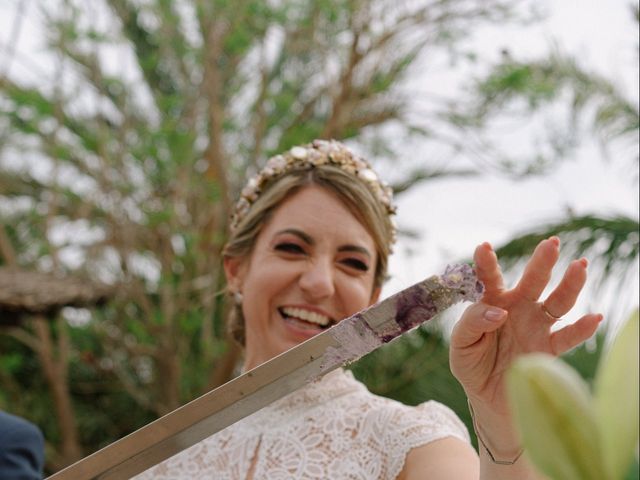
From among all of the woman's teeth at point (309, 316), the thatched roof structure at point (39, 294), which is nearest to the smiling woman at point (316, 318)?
the woman's teeth at point (309, 316)

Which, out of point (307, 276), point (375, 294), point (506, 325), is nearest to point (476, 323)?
point (506, 325)

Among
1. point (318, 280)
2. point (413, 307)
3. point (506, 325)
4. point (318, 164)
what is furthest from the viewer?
point (318, 164)

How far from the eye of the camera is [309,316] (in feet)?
6.18

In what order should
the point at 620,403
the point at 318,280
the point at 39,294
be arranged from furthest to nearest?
the point at 39,294 → the point at 318,280 → the point at 620,403

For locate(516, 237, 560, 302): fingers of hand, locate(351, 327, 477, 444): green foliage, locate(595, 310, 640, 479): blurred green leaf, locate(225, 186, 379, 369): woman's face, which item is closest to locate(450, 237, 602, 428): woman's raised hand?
locate(516, 237, 560, 302): fingers of hand

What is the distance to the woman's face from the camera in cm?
188

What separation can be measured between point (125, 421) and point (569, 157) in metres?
4.71

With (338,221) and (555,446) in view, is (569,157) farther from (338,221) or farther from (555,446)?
(555,446)

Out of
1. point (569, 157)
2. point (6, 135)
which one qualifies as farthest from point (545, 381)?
point (6, 135)

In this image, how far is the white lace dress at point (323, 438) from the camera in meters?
1.68

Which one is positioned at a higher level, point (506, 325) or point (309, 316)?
point (309, 316)

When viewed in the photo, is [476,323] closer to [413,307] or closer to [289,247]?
[413,307]

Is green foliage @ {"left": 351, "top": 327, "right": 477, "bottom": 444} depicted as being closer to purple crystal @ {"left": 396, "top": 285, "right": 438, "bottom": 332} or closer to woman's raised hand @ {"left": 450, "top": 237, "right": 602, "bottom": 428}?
woman's raised hand @ {"left": 450, "top": 237, "right": 602, "bottom": 428}

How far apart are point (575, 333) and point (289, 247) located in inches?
38.6
